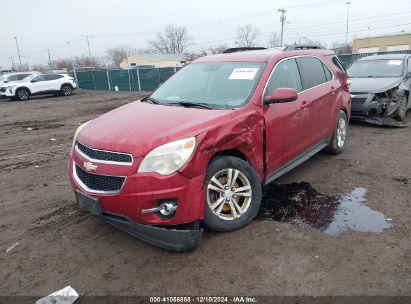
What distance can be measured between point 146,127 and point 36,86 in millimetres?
22696

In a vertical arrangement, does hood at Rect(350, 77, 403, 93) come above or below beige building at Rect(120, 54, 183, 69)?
above

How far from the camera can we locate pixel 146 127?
3.44 meters

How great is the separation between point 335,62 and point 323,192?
2.71 metres

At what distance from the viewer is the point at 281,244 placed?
3.46 meters

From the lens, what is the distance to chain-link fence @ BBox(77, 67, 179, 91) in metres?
24.8

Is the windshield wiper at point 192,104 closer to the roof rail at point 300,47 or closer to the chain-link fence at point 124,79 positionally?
the roof rail at point 300,47

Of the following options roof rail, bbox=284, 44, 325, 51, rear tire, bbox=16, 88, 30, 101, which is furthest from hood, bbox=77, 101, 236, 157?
rear tire, bbox=16, 88, 30, 101

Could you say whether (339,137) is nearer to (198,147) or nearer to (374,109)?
(374,109)

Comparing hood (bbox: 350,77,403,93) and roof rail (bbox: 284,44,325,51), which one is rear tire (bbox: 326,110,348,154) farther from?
hood (bbox: 350,77,403,93)

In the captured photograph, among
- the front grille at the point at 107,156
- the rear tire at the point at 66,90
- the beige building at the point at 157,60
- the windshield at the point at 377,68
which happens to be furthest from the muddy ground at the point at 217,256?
the beige building at the point at 157,60

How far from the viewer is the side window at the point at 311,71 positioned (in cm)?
501

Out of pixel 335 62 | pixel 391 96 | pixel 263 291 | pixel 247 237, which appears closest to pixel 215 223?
pixel 247 237

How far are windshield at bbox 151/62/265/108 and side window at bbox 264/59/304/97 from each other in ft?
0.63

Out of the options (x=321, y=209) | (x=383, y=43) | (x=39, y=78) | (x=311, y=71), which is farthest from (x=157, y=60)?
(x=321, y=209)
